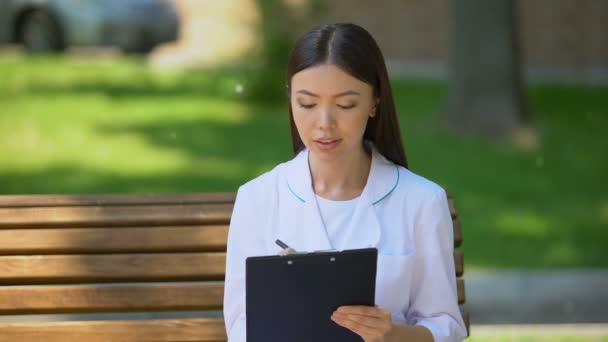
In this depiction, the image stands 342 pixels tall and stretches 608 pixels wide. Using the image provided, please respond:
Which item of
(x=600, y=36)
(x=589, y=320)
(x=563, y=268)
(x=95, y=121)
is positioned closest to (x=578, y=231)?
(x=563, y=268)

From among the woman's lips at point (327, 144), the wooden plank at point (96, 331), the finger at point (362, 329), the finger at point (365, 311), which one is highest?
the woman's lips at point (327, 144)

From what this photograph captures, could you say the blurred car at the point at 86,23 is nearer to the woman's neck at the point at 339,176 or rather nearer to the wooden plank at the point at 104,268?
the wooden plank at the point at 104,268

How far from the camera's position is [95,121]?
11.6 m

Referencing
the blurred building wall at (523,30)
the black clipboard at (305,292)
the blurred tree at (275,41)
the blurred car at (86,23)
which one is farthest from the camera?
the blurred building wall at (523,30)

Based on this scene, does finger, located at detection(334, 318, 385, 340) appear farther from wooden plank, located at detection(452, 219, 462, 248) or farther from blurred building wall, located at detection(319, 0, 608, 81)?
blurred building wall, located at detection(319, 0, 608, 81)

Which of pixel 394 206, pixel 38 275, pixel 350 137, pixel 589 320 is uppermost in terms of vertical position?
pixel 350 137

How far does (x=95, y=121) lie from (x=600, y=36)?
808cm

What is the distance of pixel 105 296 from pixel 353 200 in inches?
35.9

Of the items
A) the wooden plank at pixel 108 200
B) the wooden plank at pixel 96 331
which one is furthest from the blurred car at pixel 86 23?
the wooden plank at pixel 96 331

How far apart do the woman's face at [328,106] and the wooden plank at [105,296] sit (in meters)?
0.81

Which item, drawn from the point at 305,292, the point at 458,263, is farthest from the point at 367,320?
the point at 458,263

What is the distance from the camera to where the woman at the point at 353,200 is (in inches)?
115

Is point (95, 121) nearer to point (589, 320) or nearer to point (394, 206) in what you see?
point (589, 320)

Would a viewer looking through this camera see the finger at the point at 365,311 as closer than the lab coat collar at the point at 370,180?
Yes
